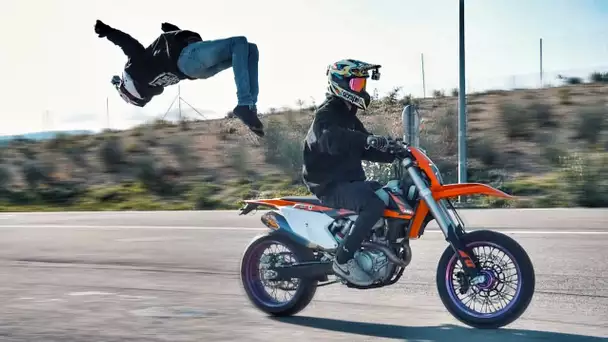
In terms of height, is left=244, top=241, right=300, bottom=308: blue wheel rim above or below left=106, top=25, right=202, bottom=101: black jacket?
below

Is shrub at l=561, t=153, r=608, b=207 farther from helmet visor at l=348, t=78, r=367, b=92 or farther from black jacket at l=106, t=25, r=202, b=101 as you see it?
black jacket at l=106, t=25, r=202, b=101

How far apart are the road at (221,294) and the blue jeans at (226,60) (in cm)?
366

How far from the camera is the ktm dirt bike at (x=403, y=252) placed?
8.14 metres

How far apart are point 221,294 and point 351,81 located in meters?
4.04

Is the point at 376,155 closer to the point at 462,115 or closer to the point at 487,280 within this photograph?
the point at 487,280

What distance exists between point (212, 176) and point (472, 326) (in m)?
24.9

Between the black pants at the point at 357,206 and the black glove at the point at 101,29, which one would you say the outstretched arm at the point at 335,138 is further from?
the black glove at the point at 101,29

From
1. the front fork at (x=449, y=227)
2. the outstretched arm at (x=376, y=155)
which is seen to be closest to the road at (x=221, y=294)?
the front fork at (x=449, y=227)

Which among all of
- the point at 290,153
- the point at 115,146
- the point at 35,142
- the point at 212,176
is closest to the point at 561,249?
the point at 290,153

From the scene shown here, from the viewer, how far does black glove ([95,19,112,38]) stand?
4.96 m

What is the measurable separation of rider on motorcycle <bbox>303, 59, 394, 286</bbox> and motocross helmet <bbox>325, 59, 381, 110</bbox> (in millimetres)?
291

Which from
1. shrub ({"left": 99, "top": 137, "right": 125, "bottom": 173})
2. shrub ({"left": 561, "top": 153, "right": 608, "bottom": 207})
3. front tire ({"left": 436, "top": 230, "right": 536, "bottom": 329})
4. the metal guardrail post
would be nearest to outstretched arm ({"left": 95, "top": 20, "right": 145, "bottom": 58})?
the metal guardrail post

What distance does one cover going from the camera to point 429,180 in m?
8.45

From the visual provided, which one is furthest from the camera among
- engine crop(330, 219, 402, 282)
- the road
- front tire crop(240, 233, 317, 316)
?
front tire crop(240, 233, 317, 316)
